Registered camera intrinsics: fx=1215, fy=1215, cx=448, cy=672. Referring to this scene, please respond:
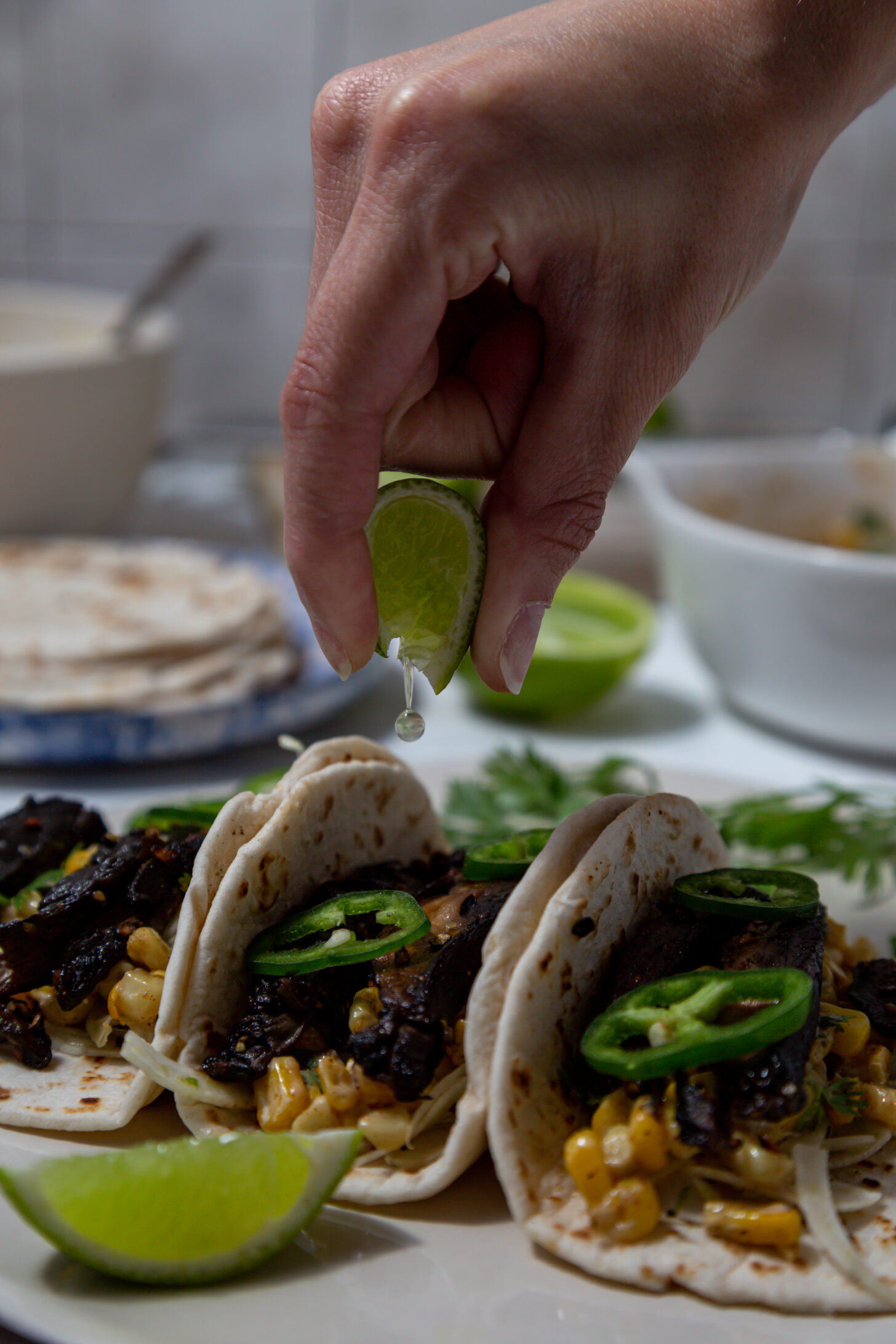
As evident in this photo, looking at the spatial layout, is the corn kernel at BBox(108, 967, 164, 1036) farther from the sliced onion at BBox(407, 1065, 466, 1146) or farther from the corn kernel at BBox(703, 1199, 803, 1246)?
the corn kernel at BBox(703, 1199, 803, 1246)

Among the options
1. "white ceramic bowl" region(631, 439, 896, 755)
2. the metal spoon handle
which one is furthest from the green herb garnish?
the metal spoon handle

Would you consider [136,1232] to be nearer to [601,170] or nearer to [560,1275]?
[560,1275]

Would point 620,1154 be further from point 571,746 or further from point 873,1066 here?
point 571,746

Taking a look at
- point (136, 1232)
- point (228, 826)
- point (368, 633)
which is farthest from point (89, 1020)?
point (368, 633)

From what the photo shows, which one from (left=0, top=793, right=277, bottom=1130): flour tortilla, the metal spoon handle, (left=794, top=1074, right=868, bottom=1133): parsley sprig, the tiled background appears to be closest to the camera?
(left=794, top=1074, right=868, bottom=1133): parsley sprig

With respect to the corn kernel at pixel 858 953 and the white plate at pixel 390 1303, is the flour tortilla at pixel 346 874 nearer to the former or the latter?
the white plate at pixel 390 1303

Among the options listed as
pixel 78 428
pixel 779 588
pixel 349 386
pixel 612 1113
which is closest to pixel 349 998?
pixel 612 1113

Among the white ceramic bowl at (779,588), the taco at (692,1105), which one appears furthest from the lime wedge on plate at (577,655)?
the taco at (692,1105)
